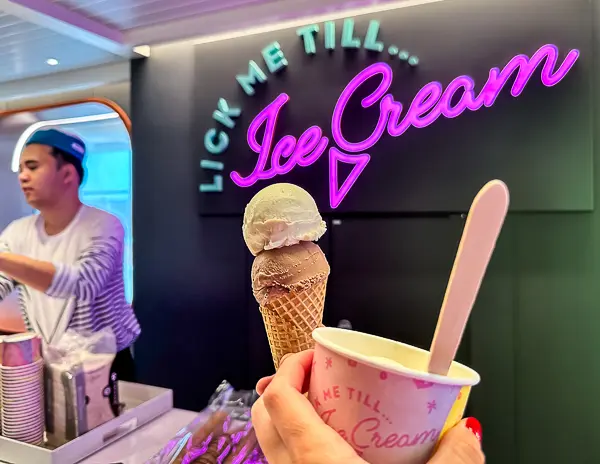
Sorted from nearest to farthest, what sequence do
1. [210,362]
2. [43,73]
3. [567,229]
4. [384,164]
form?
[567,229]
[384,164]
[210,362]
[43,73]

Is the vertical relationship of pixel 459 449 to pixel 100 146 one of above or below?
below

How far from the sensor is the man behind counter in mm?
2707

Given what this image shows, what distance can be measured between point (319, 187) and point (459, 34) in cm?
126

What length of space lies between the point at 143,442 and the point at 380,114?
7.40 feet

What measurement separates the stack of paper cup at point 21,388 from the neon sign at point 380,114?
1931 millimetres

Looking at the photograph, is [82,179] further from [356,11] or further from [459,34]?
[459,34]

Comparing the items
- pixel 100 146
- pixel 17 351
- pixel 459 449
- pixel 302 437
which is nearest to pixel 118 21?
pixel 100 146

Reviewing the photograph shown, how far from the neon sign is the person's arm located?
3.42ft

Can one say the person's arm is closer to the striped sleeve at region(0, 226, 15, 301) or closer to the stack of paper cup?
the striped sleeve at region(0, 226, 15, 301)

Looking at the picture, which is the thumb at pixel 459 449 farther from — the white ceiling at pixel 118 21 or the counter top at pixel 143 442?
the white ceiling at pixel 118 21

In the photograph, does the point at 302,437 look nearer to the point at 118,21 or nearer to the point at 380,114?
the point at 380,114

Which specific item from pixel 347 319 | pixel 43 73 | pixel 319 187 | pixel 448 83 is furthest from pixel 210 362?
pixel 43 73

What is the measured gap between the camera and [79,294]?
2.76 metres

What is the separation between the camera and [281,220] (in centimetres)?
129
